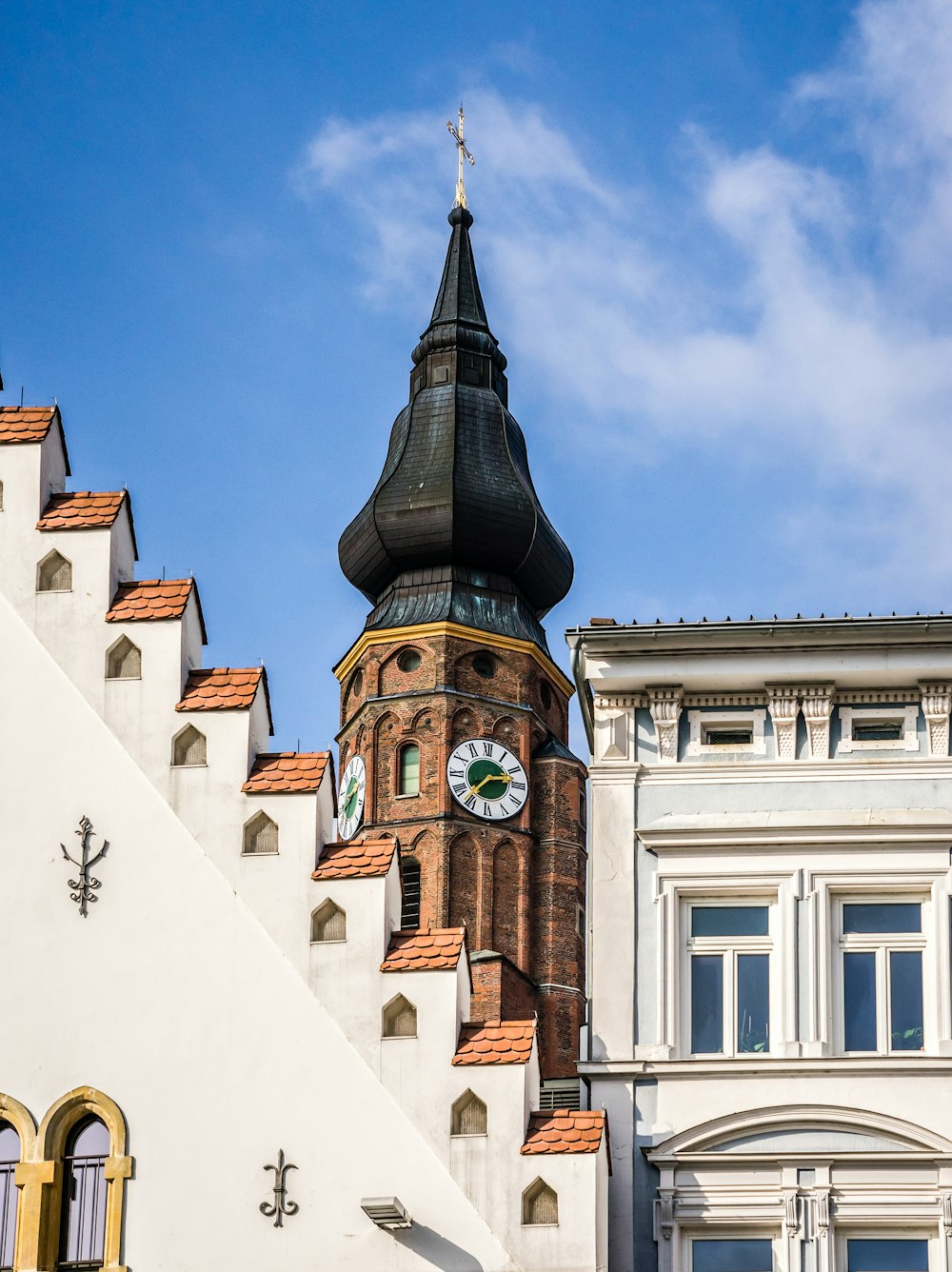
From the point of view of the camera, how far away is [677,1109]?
23672 mm

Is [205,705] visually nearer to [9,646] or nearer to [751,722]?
[9,646]

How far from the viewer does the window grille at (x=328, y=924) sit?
23406 millimetres

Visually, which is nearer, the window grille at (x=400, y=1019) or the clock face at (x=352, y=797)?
the window grille at (x=400, y=1019)

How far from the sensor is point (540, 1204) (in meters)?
22.4

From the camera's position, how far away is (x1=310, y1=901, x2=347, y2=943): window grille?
76.8ft

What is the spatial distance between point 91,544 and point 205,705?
1.98m

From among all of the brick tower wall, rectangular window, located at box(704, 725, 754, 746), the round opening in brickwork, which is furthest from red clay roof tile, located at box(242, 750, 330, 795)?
the round opening in brickwork

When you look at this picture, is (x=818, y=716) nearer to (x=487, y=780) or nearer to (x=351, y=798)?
(x=351, y=798)

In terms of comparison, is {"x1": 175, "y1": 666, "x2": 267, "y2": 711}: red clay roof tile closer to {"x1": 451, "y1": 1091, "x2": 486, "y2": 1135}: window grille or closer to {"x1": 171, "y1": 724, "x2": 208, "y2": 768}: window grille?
{"x1": 171, "y1": 724, "x2": 208, "y2": 768}: window grille

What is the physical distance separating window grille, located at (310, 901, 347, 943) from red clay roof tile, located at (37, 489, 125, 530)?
4.20 meters

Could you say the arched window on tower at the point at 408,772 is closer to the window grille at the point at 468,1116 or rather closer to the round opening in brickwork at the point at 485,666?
the round opening in brickwork at the point at 485,666

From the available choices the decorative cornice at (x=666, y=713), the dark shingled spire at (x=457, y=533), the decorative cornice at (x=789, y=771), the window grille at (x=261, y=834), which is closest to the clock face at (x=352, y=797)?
the dark shingled spire at (x=457, y=533)

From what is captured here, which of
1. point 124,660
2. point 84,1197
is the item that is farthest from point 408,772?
point 84,1197

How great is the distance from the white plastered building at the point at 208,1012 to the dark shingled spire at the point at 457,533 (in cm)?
4454
